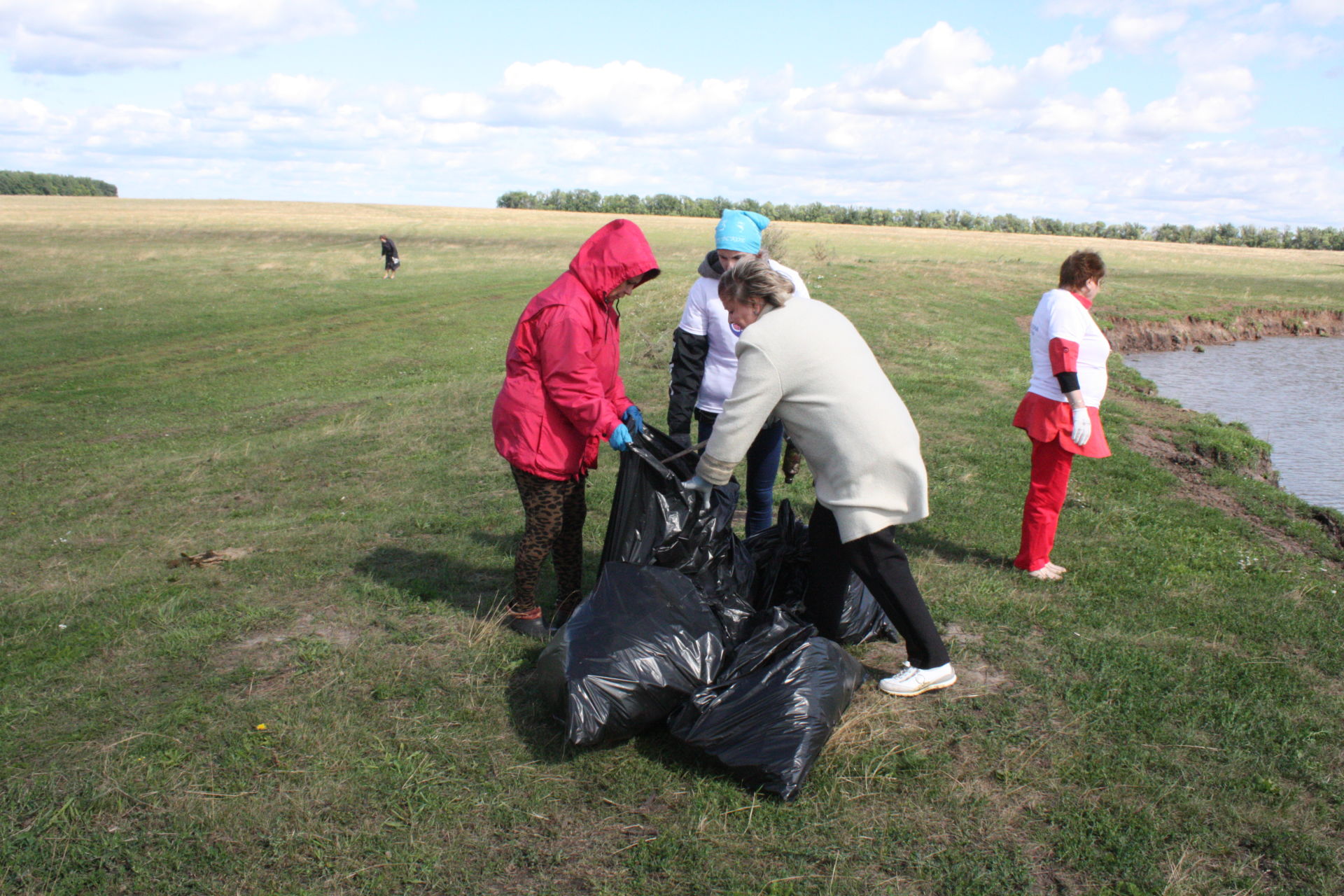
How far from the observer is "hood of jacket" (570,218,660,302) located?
3.62 metres

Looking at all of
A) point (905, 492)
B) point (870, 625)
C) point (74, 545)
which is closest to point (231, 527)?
point (74, 545)

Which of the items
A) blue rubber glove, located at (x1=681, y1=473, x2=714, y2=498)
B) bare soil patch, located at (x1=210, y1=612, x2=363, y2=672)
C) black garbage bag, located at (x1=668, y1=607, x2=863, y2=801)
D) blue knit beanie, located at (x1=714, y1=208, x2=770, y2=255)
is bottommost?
bare soil patch, located at (x1=210, y1=612, x2=363, y2=672)

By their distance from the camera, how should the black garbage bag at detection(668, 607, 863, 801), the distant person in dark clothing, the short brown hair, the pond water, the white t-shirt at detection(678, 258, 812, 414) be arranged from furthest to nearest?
1. the distant person in dark clothing
2. the pond water
3. the short brown hair
4. the white t-shirt at detection(678, 258, 812, 414)
5. the black garbage bag at detection(668, 607, 863, 801)

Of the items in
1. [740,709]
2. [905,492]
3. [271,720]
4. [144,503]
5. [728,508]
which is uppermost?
[905,492]

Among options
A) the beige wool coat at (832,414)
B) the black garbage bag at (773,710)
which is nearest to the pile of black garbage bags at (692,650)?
the black garbage bag at (773,710)

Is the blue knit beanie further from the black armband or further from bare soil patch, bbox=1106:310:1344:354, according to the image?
bare soil patch, bbox=1106:310:1344:354

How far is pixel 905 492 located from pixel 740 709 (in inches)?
38.3

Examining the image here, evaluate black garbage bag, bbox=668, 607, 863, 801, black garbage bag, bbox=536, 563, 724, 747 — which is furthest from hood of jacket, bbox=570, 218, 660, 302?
black garbage bag, bbox=668, 607, 863, 801

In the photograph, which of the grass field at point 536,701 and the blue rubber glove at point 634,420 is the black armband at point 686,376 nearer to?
the blue rubber glove at point 634,420

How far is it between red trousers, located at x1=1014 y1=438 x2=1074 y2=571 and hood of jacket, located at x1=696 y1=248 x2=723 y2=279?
187cm

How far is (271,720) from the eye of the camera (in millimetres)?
3250

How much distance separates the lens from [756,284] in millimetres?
3109

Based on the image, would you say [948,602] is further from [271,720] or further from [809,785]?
[271,720]

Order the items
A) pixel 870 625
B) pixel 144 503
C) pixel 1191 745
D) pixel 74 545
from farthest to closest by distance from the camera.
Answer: pixel 144 503 < pixel 74 545 < pixel 870 625 < pixel 1191 745
